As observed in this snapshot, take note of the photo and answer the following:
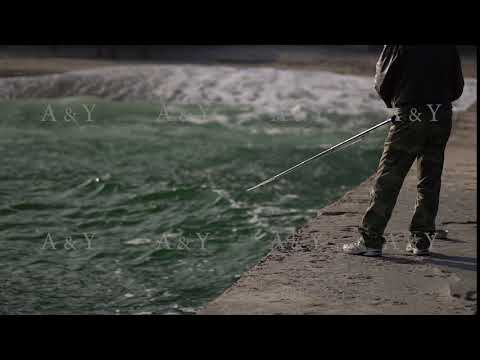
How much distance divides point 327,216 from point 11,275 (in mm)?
2234

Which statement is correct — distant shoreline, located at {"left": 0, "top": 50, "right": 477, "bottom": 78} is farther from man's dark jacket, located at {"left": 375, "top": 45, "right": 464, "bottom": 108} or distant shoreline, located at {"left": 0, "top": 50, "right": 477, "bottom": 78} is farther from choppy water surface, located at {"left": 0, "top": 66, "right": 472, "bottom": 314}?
man's dark jacket, located at {"left": 375, "top": 45, "right": 464, "bottom": 108}

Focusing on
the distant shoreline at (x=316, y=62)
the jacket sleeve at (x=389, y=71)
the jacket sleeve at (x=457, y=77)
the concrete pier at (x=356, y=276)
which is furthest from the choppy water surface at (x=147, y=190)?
the jacket sleeve at (x=457, y=77)

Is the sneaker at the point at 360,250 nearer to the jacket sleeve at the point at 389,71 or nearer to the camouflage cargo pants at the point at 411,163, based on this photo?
the camouflage cargo pants at the point at 411,163

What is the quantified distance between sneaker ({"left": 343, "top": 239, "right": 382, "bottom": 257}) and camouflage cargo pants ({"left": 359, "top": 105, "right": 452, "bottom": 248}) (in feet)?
0.11

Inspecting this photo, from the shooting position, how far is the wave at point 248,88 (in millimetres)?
11711

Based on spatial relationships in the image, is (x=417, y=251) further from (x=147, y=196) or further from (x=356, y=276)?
(x=147, y=196)

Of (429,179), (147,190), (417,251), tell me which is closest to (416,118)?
(429,179)

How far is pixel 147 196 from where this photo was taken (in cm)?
779

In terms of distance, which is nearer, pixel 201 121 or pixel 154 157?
pixel 154 157

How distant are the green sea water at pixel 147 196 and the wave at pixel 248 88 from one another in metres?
0.32

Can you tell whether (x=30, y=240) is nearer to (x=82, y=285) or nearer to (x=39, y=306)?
(x=82, y=285)
